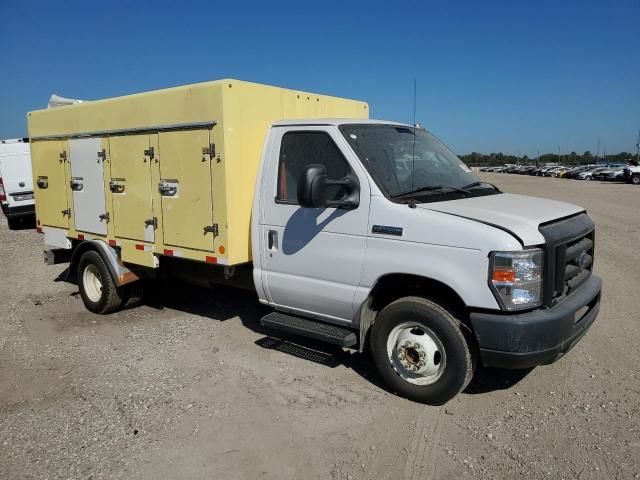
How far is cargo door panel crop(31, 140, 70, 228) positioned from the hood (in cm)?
514

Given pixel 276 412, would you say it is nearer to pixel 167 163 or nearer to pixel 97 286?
pixel 167 163

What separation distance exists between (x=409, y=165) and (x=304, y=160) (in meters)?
0.94

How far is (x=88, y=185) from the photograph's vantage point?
674 cm

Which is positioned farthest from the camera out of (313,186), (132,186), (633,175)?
(633,175)

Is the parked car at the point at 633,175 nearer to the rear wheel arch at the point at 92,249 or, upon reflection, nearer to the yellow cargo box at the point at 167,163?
the yellow cargo box at the point at 167,163

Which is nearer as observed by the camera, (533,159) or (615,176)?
(615,176)

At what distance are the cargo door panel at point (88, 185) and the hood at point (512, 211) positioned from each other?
13.7ft

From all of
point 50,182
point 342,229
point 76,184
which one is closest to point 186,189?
point 342,229

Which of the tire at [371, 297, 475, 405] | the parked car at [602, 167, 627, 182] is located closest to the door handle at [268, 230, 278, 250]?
the tire at [371, 297, 475, 405]

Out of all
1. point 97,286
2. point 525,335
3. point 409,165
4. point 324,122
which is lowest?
point 97,286

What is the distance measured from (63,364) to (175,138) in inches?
A: 99.0

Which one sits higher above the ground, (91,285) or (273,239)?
(273,239)

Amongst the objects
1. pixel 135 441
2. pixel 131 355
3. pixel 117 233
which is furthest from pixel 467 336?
pixel 117 233

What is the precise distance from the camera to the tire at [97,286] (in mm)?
6711
